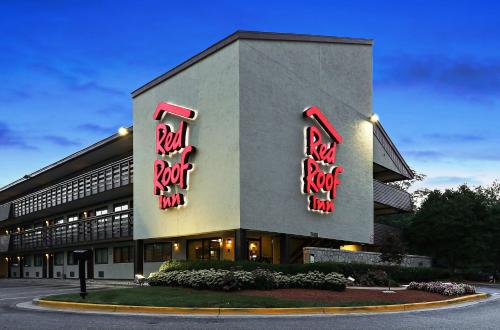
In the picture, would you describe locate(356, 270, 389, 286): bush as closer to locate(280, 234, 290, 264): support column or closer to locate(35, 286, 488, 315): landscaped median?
locate(280, 234, 290, 264): support column

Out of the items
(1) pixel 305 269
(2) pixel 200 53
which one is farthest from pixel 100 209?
(1) pixel 305 269

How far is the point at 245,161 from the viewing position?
28.8 metres

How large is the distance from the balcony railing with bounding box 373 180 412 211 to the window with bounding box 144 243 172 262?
636 inches

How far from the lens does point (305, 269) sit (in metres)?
25.5

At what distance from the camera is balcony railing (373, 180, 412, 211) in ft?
141

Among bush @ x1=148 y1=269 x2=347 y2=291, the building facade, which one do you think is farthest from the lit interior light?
bush @ x1=148 y1=269 x2=347 y2=291

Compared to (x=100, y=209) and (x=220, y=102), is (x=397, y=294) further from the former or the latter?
(x=100, y=209)

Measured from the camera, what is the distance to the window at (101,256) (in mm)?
45094

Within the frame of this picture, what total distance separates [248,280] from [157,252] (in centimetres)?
1826

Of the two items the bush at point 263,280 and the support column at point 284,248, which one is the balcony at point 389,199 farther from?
the bush at point 263,280

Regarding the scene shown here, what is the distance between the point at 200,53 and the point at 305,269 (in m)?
13.9

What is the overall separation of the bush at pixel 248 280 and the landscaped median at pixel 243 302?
444 mm

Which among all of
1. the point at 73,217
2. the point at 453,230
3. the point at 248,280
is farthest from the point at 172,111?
the point at 453,230

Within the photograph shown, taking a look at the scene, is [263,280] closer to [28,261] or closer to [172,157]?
[172,157]
